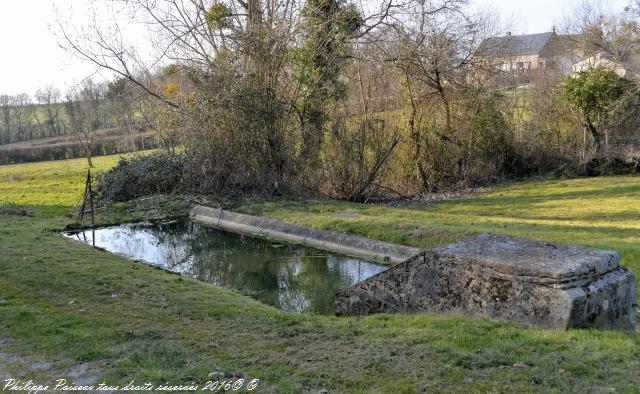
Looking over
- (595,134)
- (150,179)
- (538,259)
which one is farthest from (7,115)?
(538,259)

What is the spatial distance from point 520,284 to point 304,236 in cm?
798

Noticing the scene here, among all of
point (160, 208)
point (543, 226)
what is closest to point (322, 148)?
point (160, 208)

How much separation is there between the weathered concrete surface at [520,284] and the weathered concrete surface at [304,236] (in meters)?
2.60

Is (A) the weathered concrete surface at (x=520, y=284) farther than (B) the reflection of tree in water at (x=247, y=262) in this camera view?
No

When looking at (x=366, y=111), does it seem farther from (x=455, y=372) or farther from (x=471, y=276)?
(x=455, y=372)

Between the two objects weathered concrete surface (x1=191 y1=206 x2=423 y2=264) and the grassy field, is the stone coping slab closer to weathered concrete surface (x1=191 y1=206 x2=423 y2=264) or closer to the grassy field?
the grassy field

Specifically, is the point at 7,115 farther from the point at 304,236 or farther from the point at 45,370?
the point at 45,370

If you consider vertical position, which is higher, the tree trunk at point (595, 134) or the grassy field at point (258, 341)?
the tree trunk at point (595, 134)

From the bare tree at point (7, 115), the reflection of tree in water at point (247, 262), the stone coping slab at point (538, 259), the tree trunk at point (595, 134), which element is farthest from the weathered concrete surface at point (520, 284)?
the bare tree at point (7, 115)

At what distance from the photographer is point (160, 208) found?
1716 cm

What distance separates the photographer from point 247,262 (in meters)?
11.5

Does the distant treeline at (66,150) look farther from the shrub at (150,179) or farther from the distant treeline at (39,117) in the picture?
the shrub at (150,179)

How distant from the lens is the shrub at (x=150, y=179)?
738 inches

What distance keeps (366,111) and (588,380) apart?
16466 mm
